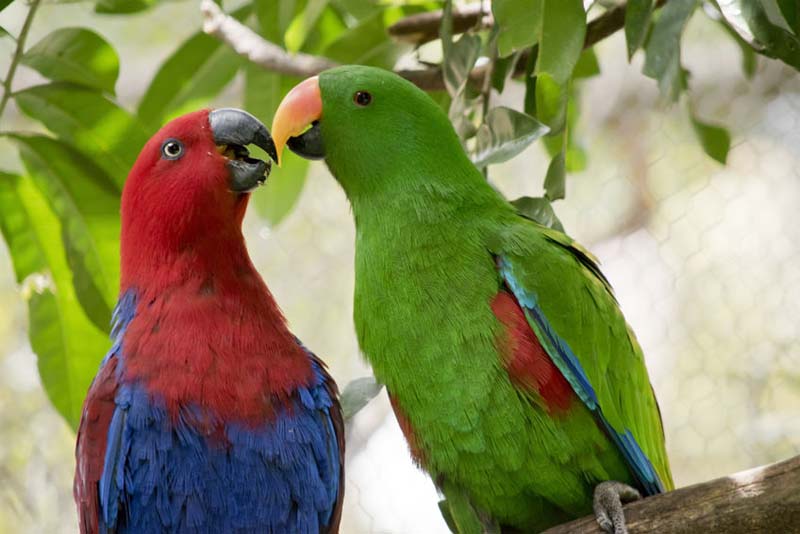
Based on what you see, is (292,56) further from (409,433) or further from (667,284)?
(667,284)

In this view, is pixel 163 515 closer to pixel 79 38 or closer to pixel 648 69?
pixel 79 38

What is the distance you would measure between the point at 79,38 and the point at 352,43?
25.2 inches

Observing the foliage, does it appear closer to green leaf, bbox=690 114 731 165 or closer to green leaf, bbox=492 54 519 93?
green leaf, bbox=492 54 519 93

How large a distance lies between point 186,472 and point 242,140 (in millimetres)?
595

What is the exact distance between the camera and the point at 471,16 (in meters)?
2.51

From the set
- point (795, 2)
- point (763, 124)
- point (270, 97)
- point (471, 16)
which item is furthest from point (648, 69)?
point (763, 124)

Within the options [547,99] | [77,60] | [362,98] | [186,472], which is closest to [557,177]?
[547,99]

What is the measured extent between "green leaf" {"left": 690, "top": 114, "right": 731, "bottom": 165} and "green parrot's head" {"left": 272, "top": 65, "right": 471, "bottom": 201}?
0.78 meters

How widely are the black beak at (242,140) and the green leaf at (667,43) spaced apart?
68 centimetres

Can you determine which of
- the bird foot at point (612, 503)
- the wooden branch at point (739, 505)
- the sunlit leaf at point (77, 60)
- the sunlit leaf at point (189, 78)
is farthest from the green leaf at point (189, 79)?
the wooden branch at point (739, 505)

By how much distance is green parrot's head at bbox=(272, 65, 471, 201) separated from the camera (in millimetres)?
1904

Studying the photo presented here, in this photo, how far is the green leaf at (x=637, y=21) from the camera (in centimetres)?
184

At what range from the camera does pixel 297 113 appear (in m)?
1.91

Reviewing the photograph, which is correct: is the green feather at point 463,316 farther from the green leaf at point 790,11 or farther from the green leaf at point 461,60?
the green leaf at point 790,11
